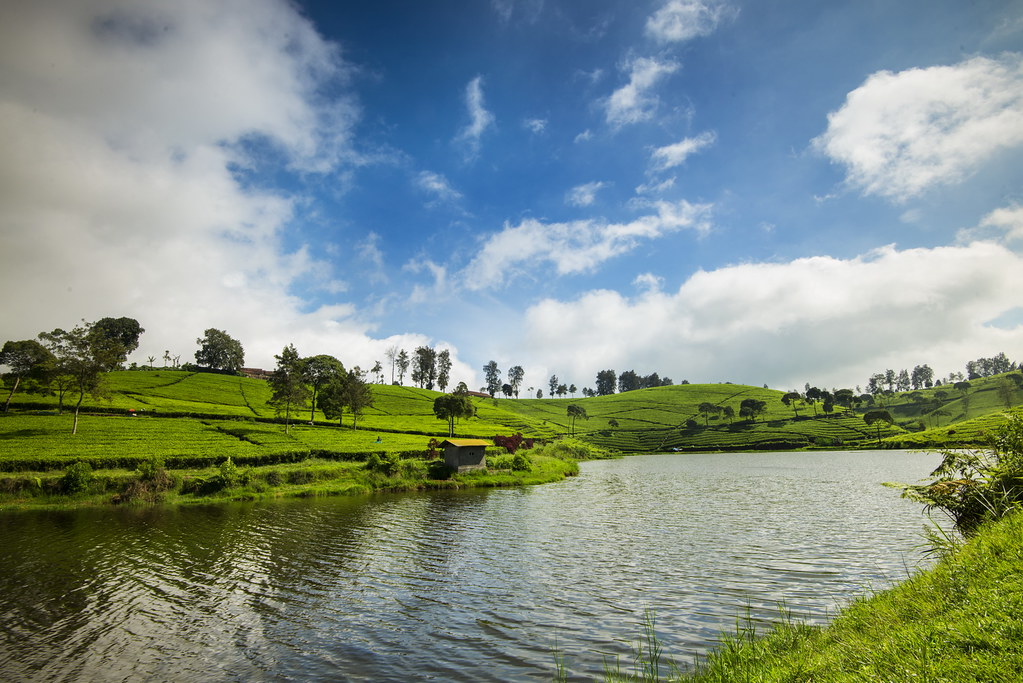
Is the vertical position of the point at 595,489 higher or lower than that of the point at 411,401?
lower

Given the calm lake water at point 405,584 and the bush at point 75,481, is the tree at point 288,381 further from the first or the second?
the calm lake water at point 405,584

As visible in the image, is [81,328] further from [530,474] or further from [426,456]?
[530,474]

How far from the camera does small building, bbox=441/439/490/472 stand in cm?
6919

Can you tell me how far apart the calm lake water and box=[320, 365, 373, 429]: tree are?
2210 inches

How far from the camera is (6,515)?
39719mm

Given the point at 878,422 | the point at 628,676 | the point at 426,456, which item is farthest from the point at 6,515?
the point at 878,422

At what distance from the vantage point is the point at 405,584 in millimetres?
23031

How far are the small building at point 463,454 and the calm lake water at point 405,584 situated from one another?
2609 cm

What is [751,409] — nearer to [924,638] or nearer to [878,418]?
[878,418]

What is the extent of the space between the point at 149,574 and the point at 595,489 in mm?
47521

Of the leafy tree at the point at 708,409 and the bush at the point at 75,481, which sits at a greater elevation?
the leafy tree at the point at 708,409

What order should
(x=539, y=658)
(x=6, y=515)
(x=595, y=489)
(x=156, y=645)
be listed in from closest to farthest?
1. (x=539, y=658)
2. (x=156, y=645)
3. (x=6, y=515)
4. (x=595, y=489)

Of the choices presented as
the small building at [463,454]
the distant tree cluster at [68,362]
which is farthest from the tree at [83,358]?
the small building at [463,454]

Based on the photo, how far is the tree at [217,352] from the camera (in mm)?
179250
